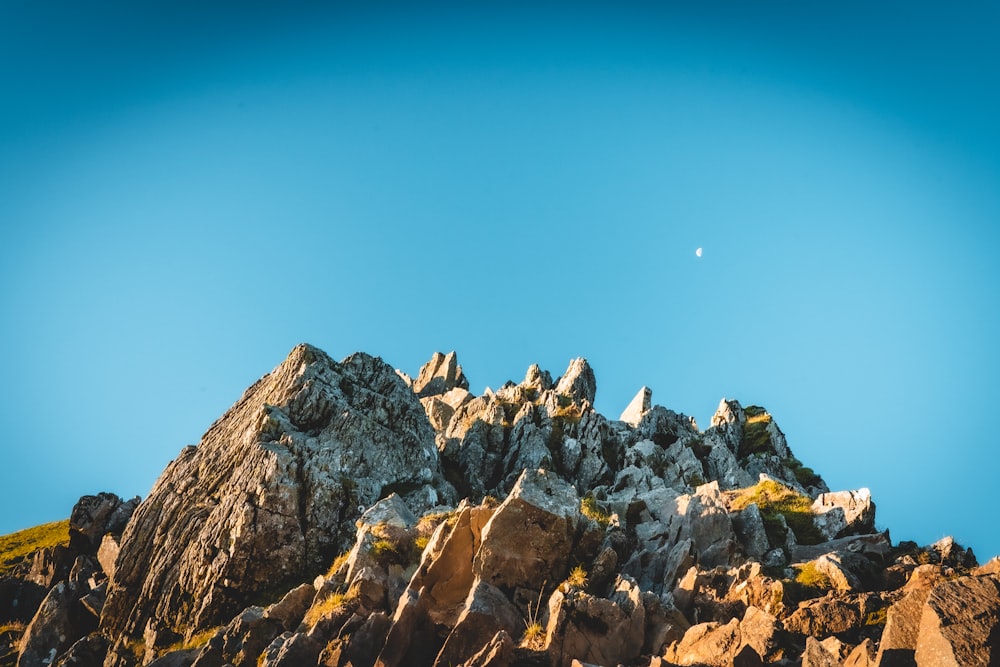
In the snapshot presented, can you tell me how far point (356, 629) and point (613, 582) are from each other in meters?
9.83

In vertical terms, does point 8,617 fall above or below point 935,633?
below

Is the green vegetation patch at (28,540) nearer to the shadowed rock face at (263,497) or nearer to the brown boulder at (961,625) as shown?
the shadowed rock face at (263,497)

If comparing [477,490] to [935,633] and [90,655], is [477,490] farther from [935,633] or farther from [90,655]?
[935,633]

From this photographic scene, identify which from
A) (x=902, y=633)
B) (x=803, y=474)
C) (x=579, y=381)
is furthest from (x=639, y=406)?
(x=902, y=633)

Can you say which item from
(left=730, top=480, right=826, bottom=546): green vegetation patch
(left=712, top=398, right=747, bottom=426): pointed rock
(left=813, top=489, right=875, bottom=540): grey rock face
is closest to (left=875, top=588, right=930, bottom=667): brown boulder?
(left=730, top=480, right=826, bottom=546): green vegetation patch

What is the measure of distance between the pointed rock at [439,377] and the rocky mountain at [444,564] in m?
56.0

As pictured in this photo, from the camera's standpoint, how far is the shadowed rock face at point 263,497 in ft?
110

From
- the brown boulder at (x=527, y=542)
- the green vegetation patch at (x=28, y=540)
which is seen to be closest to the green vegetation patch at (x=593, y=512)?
the brown boulder at (x=527, y=542)

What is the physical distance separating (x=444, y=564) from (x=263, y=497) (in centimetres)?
1694

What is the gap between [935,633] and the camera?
13461 millimetres

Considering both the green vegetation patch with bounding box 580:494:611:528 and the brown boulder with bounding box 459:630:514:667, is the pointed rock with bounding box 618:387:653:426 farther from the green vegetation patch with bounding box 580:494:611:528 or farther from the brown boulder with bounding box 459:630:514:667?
the brown boulder with bounding box 459:630:514:667

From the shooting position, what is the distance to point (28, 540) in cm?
Answer: 8294

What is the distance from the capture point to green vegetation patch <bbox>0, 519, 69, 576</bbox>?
235 ft

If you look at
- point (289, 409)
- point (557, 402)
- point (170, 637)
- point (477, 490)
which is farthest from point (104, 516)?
point (557, 402)
